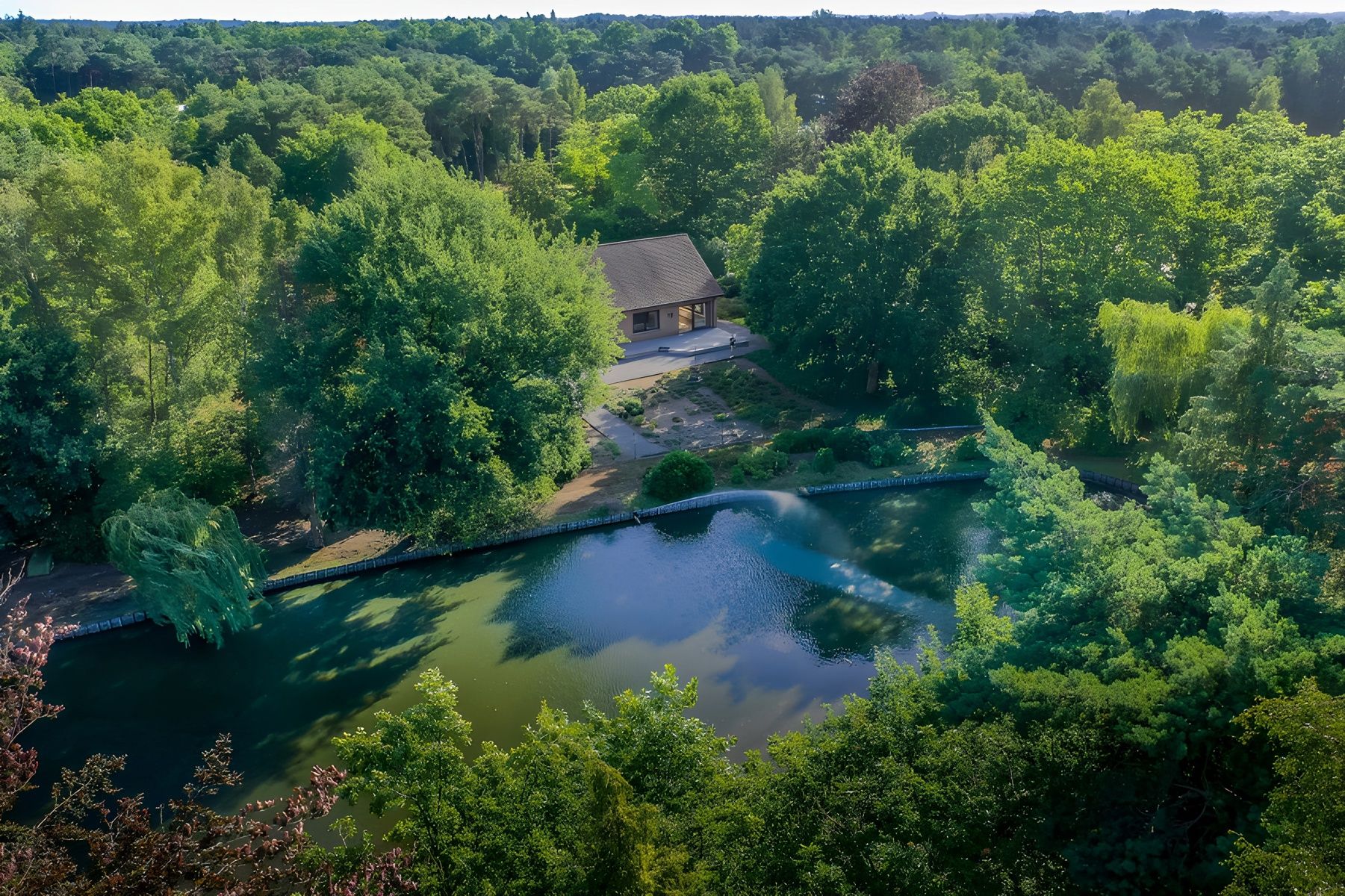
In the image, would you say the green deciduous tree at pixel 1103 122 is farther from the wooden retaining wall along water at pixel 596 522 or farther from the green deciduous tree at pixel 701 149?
the wooden retaining wall along water at pixel 596 522

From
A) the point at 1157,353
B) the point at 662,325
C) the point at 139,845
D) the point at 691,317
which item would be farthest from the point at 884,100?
the point at 139,845

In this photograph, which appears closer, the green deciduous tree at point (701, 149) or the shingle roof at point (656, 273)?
the shingle roof at point (656, 273)

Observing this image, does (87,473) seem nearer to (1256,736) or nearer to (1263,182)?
(1256,736)

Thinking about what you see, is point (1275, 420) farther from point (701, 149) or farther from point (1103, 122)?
point (1103, 122)

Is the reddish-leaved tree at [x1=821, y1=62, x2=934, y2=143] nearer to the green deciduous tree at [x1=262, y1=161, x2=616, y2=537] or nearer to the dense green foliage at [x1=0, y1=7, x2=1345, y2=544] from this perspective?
the dense green foliage at [x1=0, y1=7, x2=1345, y2=544]

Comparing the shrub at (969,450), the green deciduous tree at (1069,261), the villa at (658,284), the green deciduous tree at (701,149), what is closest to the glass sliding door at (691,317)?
the villa at (658,284)

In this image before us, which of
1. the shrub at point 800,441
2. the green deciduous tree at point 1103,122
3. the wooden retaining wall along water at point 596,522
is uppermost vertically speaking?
the green deciduous tree at point 1103,122

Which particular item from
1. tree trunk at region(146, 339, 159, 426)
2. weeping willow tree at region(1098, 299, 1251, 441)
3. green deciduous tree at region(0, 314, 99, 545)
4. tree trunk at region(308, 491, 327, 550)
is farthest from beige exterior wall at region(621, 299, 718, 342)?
green deciduous tree at region(0, 314, 99, 545)
